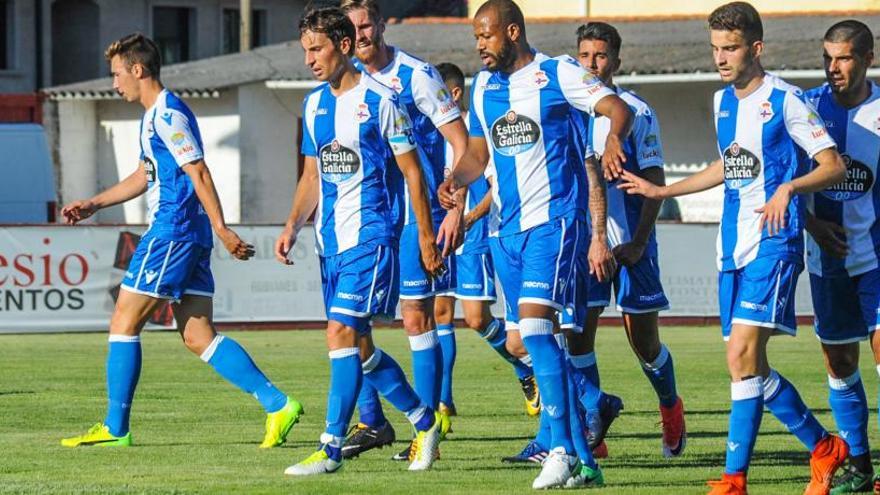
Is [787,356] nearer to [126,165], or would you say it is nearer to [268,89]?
[268,89]

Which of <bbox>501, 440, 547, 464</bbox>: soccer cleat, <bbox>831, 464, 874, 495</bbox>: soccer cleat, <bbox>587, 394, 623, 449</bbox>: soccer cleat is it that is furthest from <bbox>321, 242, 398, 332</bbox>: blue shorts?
<bbox>831, 464, 874, 495</bbox>: soccer cleat

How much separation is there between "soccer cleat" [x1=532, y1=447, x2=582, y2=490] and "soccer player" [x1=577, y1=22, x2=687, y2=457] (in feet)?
5.62

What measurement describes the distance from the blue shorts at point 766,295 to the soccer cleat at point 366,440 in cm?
259

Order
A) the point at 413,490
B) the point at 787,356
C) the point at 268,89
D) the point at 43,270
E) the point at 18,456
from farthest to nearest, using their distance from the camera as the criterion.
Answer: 1. the point at 268,89
2. the point at 43,270
3. the point at 787,356
4. the point at 18,456
5. the point at 413,490

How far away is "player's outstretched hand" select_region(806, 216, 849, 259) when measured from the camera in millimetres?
8867

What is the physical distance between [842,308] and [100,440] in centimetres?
421

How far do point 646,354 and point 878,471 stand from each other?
202 centimetres

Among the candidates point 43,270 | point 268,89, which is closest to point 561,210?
point 43,270

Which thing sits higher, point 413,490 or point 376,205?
point 376,205

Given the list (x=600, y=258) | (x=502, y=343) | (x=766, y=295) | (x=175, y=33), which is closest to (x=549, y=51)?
(x=175, y=33)

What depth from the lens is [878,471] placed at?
9320 millimetres

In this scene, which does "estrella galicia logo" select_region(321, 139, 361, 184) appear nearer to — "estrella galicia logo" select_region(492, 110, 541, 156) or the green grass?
"estrella galicia logo" select_region(492, 110, 541, 156)

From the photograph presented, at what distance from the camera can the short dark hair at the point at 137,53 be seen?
10.8m

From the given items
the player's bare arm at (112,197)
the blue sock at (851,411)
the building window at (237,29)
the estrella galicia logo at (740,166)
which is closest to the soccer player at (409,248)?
the player's bare arm at (112,197)
